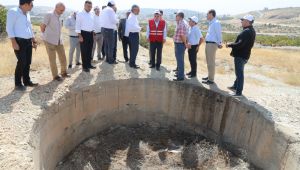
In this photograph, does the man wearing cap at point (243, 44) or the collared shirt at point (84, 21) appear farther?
the collared shirt at point (84, 21)

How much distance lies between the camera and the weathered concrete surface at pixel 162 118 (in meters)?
7.27

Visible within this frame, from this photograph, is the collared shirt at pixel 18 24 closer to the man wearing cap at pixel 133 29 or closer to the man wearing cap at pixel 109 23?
the man wearing cap at pixel 109 23

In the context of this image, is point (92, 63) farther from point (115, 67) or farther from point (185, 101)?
point (185, 101)

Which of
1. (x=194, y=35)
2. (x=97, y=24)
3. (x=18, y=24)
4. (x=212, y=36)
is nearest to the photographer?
(x=18, y=24)

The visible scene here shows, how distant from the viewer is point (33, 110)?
6977 mm

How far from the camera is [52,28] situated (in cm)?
806

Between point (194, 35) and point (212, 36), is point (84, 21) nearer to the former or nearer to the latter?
point (194, 35)

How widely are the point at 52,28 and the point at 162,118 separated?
4.46 meters

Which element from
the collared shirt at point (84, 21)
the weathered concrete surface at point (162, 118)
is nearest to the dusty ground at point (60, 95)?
the weathered concrete surface at point (162, 118)

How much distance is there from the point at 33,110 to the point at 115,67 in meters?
3.82

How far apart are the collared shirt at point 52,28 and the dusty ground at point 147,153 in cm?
292

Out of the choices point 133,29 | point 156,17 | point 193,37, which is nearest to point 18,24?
point 133,29

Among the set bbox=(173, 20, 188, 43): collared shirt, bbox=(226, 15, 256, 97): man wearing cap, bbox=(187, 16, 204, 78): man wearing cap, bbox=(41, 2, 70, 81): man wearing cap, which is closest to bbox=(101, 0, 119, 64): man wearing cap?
bbox=(41, 2, 70, 81): man wearing cap

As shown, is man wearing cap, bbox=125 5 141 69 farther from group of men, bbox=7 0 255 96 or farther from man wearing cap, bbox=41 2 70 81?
man wearing cap, bbox=41 2 70 81
